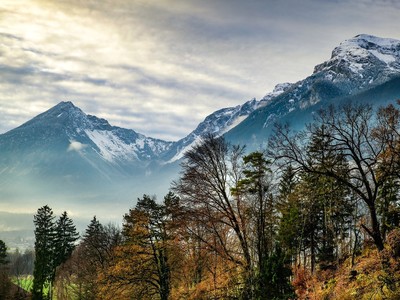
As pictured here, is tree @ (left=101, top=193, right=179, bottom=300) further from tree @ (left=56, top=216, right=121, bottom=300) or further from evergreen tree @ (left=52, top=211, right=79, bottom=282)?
evergreen tree @ (left=52, top=211, right=79, bottom=282)

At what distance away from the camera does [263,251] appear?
28.4 m

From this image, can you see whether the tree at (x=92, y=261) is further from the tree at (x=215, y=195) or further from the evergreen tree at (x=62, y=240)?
the tree at (x=215, y=195)

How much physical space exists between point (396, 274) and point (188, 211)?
1301 cm

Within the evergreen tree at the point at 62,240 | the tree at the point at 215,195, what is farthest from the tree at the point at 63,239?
the tree at the point at 215,195

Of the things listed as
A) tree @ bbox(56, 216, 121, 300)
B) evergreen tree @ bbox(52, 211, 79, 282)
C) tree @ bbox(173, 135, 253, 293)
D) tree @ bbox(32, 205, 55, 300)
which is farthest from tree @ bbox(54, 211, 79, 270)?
tree @ bbox(173, 135, 253, 293)

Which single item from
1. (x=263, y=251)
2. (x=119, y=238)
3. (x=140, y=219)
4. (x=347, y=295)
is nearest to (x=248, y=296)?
(x=263, y=251)

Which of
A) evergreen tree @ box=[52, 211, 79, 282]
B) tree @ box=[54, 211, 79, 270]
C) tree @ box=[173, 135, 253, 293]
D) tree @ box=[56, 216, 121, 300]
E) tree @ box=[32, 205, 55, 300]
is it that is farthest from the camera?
tree @ box=[54, 211, 79, 270]

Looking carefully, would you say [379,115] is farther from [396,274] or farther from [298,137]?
[396,274]

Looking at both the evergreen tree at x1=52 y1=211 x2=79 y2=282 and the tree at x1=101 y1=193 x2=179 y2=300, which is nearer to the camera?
the tree at x1=101 y1=193 x2=179 y2=300

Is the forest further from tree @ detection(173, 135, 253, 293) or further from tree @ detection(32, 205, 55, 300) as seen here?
Result: tree @ detection(32, 205, 55, 300)

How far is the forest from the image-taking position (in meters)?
21.3

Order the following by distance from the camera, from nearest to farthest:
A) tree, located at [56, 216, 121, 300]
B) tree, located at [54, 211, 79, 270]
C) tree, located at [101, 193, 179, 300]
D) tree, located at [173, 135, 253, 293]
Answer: tree, located at [173, 135, 253, 293]
tree, located at [101, 193, 179, 300]
tree, located at [56, 216, 121, 300]
tree, located at [54, 211, 79, 270]

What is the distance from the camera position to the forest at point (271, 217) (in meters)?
21.3

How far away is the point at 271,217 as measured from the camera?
3156cm
